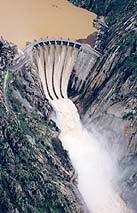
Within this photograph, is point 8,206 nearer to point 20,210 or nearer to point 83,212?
point 20,210

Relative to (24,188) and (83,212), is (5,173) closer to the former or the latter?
(24,188)

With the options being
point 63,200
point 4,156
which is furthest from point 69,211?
point 4,156

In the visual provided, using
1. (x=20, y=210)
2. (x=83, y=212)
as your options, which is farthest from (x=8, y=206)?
(x=83, y=212)

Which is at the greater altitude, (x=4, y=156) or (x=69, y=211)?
(x=4, y=156)

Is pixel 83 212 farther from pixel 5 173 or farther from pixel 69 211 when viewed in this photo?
pixel 5 173

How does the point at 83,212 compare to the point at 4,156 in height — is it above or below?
below
